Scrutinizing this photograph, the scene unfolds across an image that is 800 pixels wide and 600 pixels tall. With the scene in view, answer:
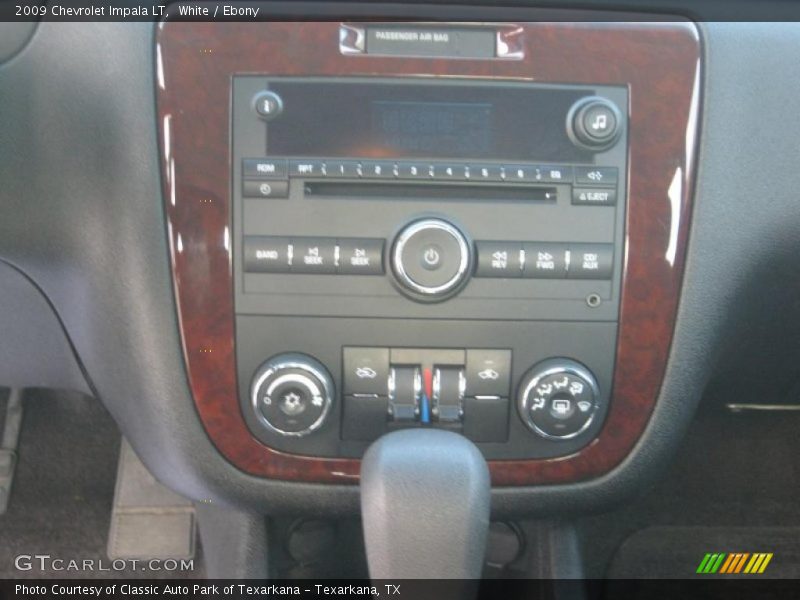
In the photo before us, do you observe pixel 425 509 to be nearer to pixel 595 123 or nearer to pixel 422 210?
pixel 422 210

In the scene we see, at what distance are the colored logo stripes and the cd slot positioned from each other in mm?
901

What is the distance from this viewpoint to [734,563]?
1.59 metres

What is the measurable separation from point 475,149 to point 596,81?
0.15 meters

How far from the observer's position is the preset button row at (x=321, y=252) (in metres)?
0.97

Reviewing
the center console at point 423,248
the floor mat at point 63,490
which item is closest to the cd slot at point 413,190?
the center console at point 423,248

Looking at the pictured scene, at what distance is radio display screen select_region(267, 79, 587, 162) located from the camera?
97cm

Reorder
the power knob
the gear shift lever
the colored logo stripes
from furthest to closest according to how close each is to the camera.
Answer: the colored logo stripes → the power knob → the gear shift lever

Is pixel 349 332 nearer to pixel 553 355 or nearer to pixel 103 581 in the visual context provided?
pixel 553 355

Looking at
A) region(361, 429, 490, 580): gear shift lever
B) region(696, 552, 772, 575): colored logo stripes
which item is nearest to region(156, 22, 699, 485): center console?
region(361, 429, 490, 580): gear shift lever

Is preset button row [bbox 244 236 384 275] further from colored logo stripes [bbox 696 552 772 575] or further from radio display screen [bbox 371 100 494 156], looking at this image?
colored logo stripes [bbox 696 552 772 575]

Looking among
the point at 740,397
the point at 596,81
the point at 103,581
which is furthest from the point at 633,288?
the point at 103,581

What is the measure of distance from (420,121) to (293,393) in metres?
0.31

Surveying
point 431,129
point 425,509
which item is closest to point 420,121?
point 431,129

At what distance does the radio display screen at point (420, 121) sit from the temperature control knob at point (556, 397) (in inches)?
8.8
